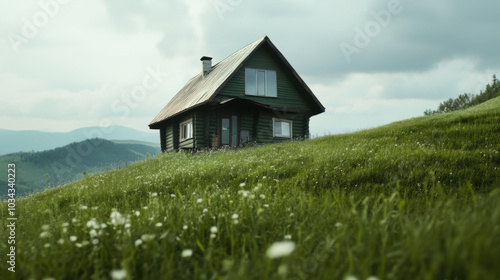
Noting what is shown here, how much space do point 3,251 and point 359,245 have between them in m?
3.76

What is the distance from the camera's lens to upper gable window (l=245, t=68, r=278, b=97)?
23.9m

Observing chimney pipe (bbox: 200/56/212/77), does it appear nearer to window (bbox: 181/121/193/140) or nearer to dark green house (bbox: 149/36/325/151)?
dark green house (bbox: 149/36/325/151)

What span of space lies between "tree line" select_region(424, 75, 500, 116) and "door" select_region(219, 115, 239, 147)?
1620 inches

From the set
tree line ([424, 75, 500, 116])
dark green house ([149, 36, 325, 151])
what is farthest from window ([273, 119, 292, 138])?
tree line ([424, 75, 500, 116])

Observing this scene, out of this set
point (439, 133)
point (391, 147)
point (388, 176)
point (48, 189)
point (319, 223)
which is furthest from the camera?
point (48, 189)

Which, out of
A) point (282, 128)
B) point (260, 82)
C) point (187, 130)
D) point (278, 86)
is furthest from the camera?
point (282, 128)

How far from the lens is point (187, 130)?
25109 mm

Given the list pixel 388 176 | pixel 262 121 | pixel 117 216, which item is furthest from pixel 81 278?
pixel 262 121

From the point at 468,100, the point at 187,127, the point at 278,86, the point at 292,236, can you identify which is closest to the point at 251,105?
the point at 278,86

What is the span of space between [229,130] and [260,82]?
3.72m

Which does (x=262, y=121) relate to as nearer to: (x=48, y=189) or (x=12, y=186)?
(x=48, y=189)

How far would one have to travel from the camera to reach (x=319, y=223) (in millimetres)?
3832

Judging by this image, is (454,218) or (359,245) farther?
(454,218)

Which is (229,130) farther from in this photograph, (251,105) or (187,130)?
(187,130)
